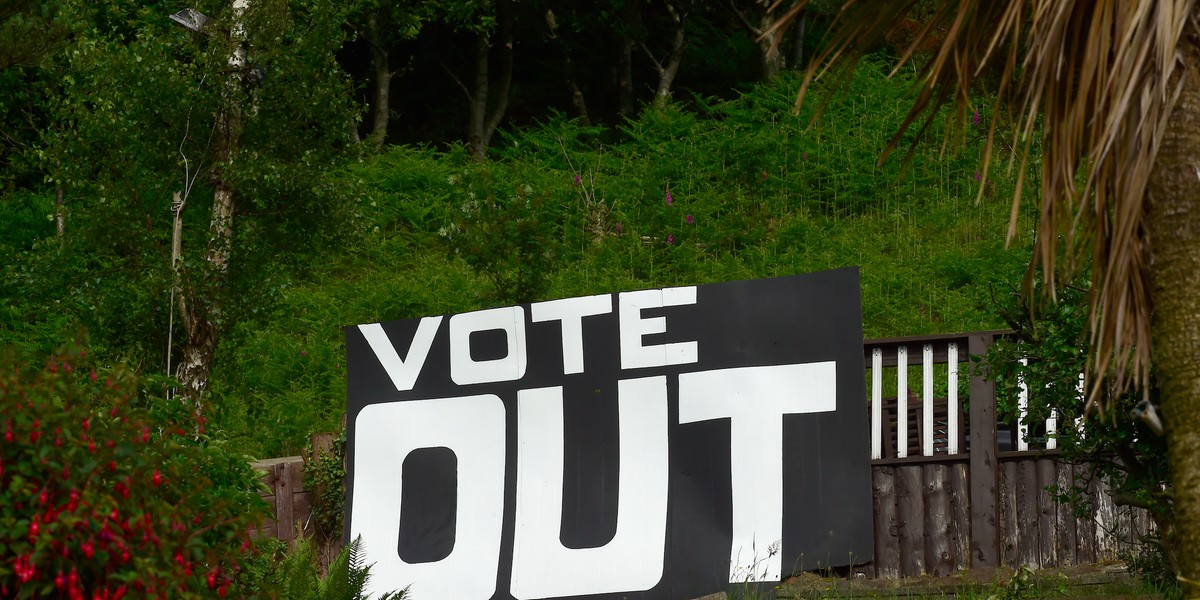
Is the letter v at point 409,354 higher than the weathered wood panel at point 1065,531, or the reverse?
the letter v at point 409,354

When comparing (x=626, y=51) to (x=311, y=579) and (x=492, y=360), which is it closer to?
(x=492, y=360)

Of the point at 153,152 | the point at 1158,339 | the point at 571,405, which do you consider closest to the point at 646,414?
the point at 571,405

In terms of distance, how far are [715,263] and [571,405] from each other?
773 cm

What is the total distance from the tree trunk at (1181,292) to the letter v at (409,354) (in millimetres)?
6034

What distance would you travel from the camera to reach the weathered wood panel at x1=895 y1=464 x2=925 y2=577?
8.34 m

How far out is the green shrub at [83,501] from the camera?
151 inches

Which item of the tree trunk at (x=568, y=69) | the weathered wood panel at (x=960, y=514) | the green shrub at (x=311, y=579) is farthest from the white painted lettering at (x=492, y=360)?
the tree trunk at (x=568, y=69)

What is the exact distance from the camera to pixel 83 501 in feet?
12.6

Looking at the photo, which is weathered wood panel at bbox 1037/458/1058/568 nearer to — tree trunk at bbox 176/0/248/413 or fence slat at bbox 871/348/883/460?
fence slat at bbox 871/348/883/460

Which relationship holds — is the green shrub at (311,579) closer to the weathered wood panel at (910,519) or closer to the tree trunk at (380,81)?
the weathered wood panel at (910,519)

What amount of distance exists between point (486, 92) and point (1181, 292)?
21.1 metres

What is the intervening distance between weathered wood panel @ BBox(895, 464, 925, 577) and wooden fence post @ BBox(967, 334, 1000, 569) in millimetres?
337

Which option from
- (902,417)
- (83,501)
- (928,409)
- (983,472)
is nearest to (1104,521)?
(983,472)

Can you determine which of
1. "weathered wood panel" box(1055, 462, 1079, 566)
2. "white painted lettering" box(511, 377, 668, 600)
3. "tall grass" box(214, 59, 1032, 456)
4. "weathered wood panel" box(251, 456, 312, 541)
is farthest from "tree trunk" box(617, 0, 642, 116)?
"weathered wood panel" box(1055, 462, 1079, 566)
